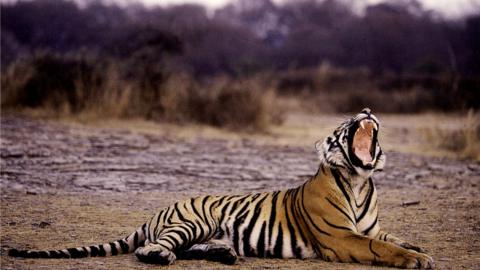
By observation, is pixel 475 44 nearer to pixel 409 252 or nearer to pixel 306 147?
pixel 306 147

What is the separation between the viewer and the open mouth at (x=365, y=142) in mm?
5879

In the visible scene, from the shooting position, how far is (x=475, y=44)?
32.0m

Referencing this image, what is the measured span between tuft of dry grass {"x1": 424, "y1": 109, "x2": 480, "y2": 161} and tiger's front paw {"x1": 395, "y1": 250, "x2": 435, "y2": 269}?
7896 mm

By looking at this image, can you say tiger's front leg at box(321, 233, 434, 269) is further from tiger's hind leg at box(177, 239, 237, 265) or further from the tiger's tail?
the tiger's tail

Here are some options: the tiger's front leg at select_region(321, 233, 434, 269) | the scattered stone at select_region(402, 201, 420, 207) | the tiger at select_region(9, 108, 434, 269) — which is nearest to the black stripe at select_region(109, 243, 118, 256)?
the tiger at select_region(9, 108, 434, 269)

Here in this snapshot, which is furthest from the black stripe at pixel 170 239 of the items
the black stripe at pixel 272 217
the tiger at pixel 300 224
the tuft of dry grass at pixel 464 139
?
the tuft of dry grass at pixel 464 139

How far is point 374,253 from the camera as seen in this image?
5.54 metres

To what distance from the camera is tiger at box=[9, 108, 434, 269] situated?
225 inches

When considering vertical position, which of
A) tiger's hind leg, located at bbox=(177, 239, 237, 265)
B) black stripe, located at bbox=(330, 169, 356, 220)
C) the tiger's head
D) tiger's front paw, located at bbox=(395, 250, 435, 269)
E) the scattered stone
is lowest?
tiger's hind leg, located at bbox=(177, 239, 237, 265)

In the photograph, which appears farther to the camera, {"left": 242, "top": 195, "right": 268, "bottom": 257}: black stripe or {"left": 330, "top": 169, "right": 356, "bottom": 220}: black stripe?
{"left": 242, "top": 195, "right": 268, "bottom": 257}: black stripe

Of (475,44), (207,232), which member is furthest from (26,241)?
(475,44)

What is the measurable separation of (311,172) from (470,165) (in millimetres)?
2962

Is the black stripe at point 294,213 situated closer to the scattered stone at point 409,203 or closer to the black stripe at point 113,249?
the black stripe at point 113,249

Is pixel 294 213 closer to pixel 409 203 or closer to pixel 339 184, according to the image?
pixel 339 184
